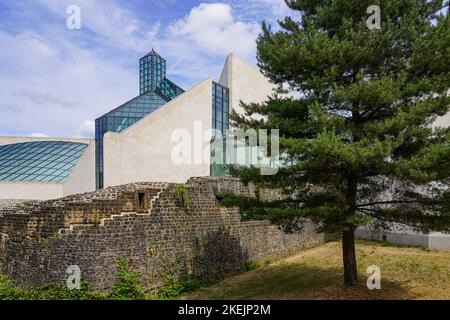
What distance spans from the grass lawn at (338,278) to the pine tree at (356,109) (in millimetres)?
1857

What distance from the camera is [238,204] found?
11.1 m

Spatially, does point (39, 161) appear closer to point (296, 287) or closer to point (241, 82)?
point (241, 82)

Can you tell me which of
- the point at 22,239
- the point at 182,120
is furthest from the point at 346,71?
the point at 182,120

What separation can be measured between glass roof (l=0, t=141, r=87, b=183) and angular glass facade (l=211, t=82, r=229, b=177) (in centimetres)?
1284

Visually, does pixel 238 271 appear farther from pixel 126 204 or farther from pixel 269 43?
pixel 269 43

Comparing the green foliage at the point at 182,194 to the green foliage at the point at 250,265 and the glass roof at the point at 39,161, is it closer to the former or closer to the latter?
the green foliage at the point at 250,265

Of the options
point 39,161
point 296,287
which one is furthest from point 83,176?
point 296,287

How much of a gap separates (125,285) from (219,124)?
20016 mm

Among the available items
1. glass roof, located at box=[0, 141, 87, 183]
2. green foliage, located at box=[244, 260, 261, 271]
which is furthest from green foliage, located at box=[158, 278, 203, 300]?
glass roof, located at box=[0, 141, 87, 183]

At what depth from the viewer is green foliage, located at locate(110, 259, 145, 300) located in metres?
10.8

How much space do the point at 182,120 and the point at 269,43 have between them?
1650 cm

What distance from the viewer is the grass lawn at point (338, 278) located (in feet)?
36.0

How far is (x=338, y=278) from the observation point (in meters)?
13.0

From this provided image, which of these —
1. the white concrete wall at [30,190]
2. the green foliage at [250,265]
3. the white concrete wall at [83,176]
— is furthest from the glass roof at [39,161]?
the green foliage at [250,265]
